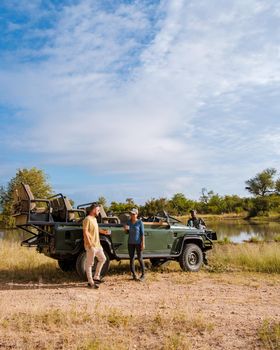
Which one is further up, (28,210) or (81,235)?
(28,210)

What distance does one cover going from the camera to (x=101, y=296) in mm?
8281

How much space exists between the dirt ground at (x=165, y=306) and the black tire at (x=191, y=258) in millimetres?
545

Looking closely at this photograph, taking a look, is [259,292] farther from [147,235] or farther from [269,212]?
[269,212]

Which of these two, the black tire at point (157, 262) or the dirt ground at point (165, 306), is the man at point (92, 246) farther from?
the black tire at point (157, 262)

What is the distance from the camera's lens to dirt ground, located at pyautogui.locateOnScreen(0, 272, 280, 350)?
5539mm

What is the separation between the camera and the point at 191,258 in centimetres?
1205

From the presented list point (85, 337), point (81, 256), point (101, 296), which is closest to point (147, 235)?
point (81, 256)

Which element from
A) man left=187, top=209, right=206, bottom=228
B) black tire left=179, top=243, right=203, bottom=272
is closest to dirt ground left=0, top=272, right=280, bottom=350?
black tire left=179, top=243, right=203, bottom=272

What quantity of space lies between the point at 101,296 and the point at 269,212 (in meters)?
58.3

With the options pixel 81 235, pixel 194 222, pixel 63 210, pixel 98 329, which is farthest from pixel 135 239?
pixel 194 222

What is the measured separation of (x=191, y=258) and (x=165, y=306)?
4.80 m

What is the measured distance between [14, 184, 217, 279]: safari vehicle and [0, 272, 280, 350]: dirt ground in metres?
0.64

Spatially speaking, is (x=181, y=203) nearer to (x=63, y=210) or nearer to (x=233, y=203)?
(x=233, y=203)

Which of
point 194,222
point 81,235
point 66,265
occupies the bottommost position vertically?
point 66,265
